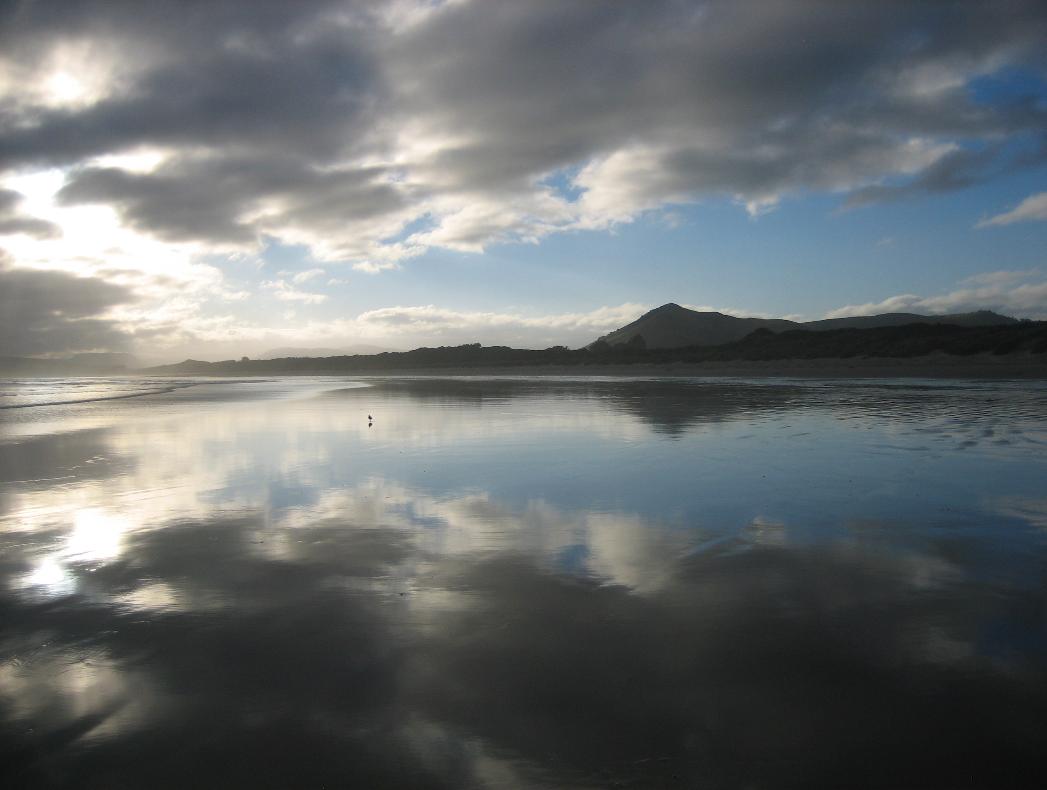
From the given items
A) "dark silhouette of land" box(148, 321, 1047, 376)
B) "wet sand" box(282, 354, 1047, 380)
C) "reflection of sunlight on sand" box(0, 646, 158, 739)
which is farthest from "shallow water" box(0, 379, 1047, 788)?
"dark silhouette of land" box(148, 321, 1047, 376)

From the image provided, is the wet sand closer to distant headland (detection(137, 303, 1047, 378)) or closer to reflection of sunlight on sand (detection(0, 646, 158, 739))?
distant headland (detection(137, 303, 1047, 378))

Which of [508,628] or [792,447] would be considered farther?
[792,447]

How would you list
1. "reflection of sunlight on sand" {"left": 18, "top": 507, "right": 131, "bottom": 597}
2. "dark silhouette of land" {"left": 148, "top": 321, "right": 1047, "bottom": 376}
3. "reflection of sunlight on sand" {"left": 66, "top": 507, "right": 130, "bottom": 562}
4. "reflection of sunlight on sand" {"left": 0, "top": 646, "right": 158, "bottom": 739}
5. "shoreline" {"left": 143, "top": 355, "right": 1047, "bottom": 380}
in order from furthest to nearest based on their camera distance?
"dark silhouette of land" {"left": 148, "top": 321, "right": 1047, "bottom": 376} → "shoreline" {"left": 143, "top": 355, "right": 1047, "bottom": 380} → "reflection of sunlight on sand" {"left": 66, "top": 507, "right": 130, "bottom": 562} → "reflection of sunlight on sand" {"left": 18, "top": 507, "right": 131, "bottom": 597} → "reflection of sunlight on sand" {"left": 0, "top": 646, "right": 158, "bottom": 739}

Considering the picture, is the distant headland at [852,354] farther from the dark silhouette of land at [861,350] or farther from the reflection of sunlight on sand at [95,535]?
the reflection of sunlight on sand at [95,535]

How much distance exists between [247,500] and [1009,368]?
44.7 meters

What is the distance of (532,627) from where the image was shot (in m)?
4.78

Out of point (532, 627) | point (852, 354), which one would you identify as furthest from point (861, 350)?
point (532, 627)

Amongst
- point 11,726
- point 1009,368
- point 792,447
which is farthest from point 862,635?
point 1009,368

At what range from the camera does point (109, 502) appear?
9.24m

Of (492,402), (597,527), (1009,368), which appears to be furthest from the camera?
(1009,368)

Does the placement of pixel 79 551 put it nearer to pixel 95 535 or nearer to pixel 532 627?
pixel 95 535

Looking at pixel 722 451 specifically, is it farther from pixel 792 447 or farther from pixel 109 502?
pixel 109 502

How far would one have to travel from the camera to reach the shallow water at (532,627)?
330 centimetres

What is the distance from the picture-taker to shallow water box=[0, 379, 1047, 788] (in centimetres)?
330
